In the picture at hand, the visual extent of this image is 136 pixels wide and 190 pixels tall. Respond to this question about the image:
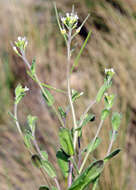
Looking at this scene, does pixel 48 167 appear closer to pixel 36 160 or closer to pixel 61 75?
pixel 36 160

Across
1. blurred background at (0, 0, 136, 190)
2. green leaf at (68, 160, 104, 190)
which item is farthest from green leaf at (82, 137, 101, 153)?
blurred background at (0, 0, 136, 190)

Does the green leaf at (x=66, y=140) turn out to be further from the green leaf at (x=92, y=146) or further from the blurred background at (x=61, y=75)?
the blurred background at (x=61, y=75)

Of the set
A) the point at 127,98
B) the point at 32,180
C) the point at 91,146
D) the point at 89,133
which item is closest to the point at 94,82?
the point at 127,98

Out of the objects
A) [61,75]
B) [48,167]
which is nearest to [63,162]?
[48,167]

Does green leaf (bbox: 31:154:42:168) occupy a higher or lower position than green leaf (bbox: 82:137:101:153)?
higher

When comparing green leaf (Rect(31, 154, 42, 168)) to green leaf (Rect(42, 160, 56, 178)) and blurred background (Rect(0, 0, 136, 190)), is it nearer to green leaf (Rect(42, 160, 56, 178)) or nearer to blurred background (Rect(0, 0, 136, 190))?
green leaf (Rect(42, 160, 56, 178))

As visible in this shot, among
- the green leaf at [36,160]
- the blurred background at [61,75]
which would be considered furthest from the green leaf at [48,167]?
the blurred background at [61,75]
